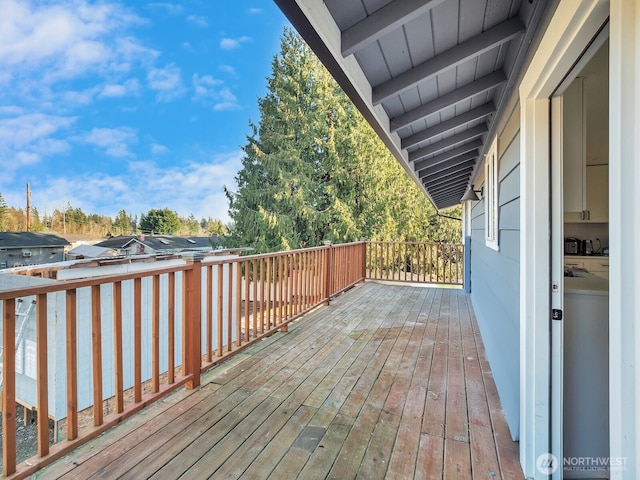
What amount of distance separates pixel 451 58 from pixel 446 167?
314 cm

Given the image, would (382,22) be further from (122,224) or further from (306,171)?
(122,224)

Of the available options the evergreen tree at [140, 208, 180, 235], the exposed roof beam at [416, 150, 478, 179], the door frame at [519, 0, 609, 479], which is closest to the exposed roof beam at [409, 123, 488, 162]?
the exposed roof beam at [416, 150, 478, 179]

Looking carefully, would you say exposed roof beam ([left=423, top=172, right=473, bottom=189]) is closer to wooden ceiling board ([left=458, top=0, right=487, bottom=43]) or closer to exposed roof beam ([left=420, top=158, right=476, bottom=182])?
exposed roof beam ([left=420, top=158, right=476, bottom=182])

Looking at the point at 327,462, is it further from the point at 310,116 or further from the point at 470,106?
the point at 310,116

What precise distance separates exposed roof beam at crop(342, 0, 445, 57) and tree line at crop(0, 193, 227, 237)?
22967mm

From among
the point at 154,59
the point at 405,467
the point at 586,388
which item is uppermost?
the point at 154,59

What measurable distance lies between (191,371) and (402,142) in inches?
110

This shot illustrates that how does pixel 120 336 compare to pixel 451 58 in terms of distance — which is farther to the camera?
pixel 451 58

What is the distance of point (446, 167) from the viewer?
4914 millimetres

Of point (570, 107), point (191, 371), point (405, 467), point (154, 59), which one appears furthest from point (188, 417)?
point (154, 59)

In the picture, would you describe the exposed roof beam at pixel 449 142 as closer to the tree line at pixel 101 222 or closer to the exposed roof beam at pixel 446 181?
the exposed roof beam at pixel 446 181

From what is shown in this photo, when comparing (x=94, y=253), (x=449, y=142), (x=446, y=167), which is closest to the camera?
(x=449, y=142)

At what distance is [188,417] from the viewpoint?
79.4 inches

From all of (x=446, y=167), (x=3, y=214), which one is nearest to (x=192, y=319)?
(x=446, y=167)
